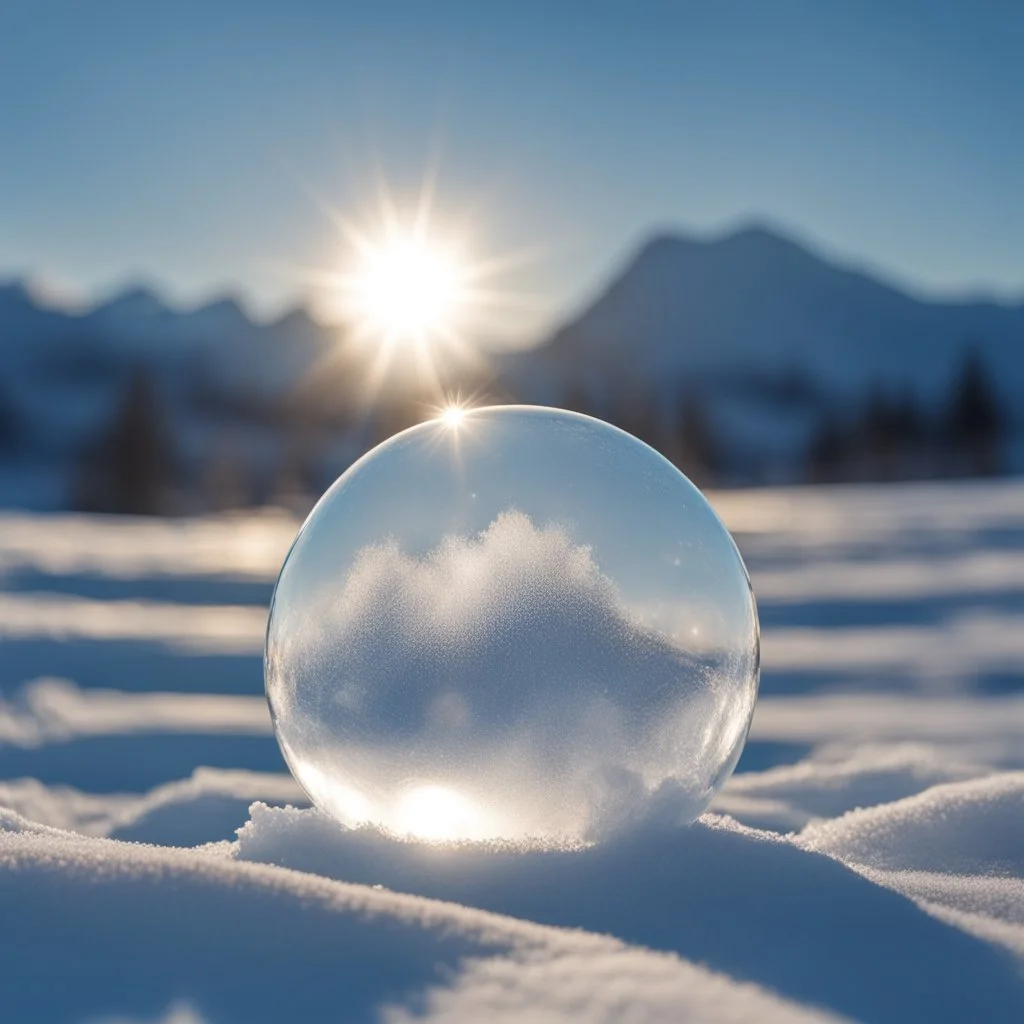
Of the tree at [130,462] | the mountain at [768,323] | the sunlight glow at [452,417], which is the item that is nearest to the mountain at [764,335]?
the mountain at [768,323]

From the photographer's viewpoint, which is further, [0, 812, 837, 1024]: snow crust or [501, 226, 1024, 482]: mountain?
[501, 226, 1024, 482]: mountain

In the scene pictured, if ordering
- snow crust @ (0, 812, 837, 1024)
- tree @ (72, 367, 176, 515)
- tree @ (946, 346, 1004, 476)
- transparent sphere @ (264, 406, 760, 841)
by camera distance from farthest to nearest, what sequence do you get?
tree @ (946, 346, 1004, 476) → tree @ (72, 367, 176, 515) → transparent sphere @ (264, 406, 760, 841) → snow crust @ (0, 812, 837, 1024)

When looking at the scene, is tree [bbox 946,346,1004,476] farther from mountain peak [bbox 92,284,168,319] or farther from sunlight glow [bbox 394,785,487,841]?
mountain peak [bbox 92,284,168,319]

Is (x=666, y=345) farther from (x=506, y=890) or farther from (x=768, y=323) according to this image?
(x=506, y=890)

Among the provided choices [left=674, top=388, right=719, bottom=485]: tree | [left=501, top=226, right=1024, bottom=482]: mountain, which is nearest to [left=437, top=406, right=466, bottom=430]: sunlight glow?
[left=674, top=388, right=719, bottom=485]: tree

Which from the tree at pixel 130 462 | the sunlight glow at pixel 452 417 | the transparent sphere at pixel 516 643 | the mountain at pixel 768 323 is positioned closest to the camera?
the transparent sphere at pixel 516 643

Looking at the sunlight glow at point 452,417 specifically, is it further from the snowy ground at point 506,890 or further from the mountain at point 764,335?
the mountain at point 764,335

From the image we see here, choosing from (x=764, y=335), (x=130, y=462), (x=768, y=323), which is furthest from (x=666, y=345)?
(x=130, y=462)
